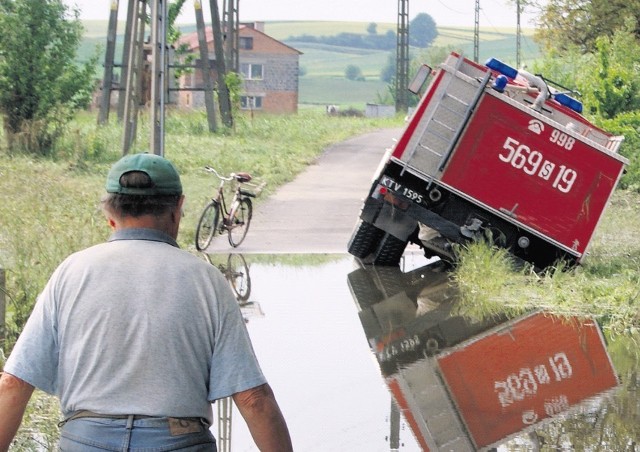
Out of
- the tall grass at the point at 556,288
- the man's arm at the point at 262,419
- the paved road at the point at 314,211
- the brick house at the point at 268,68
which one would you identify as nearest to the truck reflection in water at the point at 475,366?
the tall grass at the point at 556,288

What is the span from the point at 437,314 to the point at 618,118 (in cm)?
1681

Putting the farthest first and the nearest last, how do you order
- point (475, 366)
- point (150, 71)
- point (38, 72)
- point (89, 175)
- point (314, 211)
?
point (150, 71), point (38, 72), point (89, 175), point (314, 211), point (475, 366)

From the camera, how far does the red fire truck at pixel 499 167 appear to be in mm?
16422

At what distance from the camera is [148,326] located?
4207 mm

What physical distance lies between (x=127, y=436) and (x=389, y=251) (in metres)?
14.4

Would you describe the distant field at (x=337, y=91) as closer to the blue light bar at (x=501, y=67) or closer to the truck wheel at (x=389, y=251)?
the truck wheel at (x=389, y=251)

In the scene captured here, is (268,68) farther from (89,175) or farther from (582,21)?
(89,175)

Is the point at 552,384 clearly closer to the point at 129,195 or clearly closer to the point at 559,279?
the point at 559,279

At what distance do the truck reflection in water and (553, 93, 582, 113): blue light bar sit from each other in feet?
11.3

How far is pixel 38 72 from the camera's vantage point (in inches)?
1291

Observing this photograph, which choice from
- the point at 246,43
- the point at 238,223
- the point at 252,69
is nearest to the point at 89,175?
the point at 238,223

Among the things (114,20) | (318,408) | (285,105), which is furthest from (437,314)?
(285,105)

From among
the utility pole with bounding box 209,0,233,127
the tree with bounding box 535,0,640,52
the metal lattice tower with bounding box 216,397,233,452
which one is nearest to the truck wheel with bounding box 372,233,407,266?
the metal lattice tower with bounding box 216,397,233,452

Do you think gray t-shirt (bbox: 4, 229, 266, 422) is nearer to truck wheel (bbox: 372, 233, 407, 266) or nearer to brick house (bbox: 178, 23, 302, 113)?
truck wheel (bbox: 372, 233, 407, 266)
